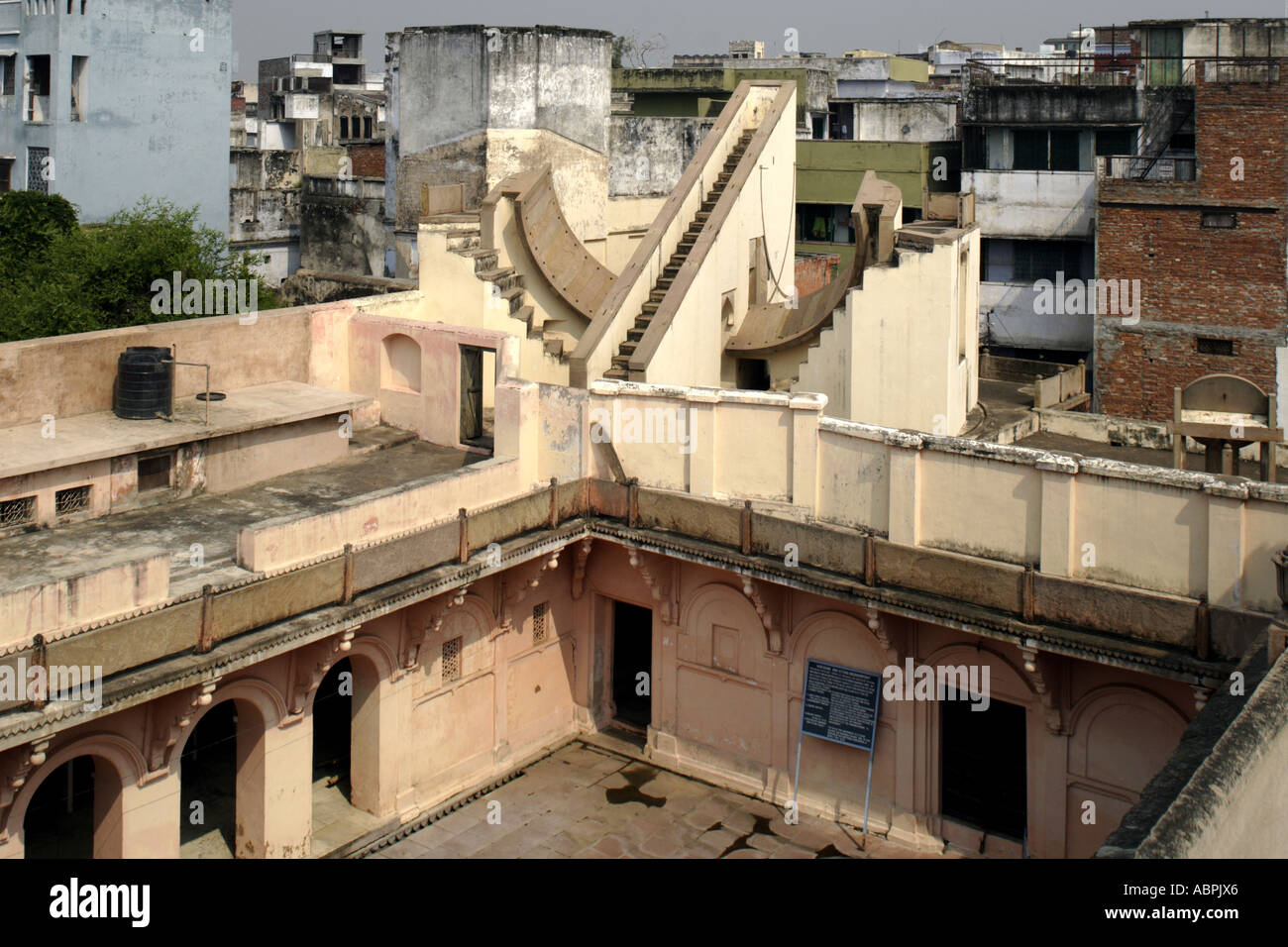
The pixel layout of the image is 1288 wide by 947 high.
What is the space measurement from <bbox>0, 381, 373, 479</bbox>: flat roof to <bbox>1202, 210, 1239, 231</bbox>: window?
23.0m

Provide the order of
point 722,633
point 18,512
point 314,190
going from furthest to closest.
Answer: point 314,190, point 722,633, point 18,512

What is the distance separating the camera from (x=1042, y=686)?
16.8 m

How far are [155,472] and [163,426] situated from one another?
0.66 m

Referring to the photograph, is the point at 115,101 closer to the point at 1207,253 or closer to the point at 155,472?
the point at 155,472

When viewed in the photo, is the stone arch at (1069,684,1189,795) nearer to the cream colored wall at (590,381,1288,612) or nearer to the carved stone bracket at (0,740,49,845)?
the cream colored wall at (590,381,1288,612)

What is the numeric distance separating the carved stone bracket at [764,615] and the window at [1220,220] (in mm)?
21004

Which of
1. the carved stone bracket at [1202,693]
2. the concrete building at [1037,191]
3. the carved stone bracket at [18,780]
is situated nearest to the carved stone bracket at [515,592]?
the carved stone bracket at [18,780]

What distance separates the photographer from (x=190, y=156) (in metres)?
42.3

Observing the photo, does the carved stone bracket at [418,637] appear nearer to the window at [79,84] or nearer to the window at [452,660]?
the window at [452,660]

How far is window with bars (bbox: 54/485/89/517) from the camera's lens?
17531 millimetres

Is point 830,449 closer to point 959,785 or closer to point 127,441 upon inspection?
point 959,785

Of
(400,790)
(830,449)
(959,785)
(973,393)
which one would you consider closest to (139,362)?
(400,790)

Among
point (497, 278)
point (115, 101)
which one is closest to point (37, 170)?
point (115, 101)

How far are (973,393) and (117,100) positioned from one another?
26832mm
